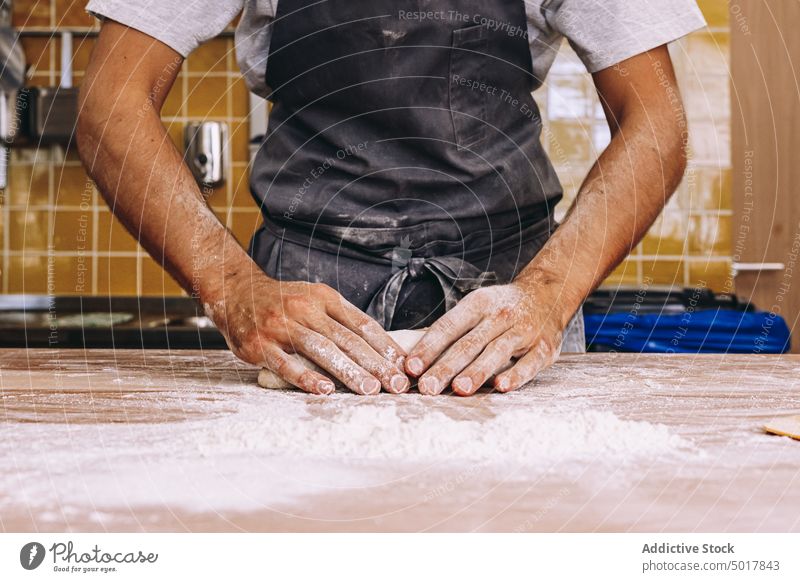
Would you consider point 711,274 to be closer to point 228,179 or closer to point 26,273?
point 228,179

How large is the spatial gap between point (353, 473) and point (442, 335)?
238 millimetres

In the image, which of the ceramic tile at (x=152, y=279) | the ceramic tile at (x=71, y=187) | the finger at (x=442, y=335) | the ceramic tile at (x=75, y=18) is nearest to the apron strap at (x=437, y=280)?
the finger at (x=442, y=335)

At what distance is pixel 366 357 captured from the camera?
21.0 inches

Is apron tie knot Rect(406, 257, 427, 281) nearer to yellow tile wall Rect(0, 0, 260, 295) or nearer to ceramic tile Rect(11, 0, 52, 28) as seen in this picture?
yellow tile wall Rect(0, 0, 260, 295)

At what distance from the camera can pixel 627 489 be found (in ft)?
0.98

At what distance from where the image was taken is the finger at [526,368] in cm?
53

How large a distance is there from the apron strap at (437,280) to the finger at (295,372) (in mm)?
163

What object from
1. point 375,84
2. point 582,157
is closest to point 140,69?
point 375,84

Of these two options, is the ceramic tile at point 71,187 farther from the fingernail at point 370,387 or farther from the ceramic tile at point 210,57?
the fingernail at point 370,387

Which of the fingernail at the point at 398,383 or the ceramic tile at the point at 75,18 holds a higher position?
the ceramic tile at the point at 75,18

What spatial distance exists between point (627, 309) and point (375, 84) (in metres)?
0.74

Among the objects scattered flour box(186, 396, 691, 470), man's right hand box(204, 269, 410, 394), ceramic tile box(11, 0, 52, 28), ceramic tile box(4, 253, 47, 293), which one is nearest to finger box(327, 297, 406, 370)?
man's right hand box(204, 269, 410, 394)

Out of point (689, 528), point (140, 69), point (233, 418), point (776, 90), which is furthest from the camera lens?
point (776, 90)

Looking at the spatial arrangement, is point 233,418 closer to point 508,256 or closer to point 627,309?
point 508,256
